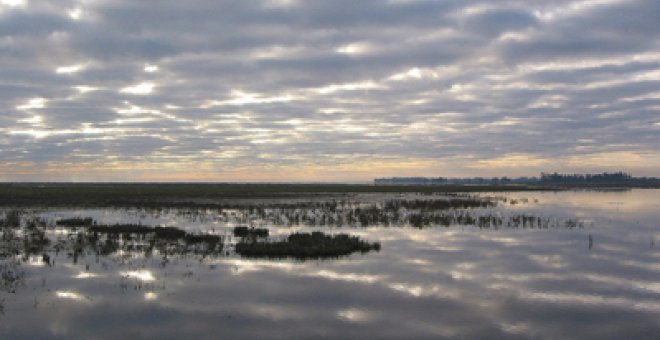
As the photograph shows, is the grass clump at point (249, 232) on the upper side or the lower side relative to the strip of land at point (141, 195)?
lower

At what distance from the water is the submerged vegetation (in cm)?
85

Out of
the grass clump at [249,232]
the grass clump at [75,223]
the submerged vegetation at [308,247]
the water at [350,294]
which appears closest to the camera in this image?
the water at [350,294]

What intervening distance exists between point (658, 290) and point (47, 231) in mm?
29309

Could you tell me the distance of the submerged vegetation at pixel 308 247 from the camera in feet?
71.8

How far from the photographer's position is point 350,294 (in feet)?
49.6

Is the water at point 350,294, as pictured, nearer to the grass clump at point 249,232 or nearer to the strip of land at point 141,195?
the grass clump at point 249,232

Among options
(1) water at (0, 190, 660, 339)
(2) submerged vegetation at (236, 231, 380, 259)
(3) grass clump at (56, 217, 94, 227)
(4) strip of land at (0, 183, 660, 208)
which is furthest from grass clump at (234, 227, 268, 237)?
(4) strip of land at (0, 183, 660, 208)

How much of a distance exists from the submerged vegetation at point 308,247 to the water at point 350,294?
852 mm

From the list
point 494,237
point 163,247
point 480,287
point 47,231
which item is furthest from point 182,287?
point 494,237

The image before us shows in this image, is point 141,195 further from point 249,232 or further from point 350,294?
point 350,294

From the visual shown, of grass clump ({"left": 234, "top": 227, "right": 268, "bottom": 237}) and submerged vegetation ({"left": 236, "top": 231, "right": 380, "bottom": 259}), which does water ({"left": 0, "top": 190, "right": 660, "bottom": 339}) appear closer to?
submerged vegetation ({"left": 236, "top": 231, "right": 380, "bottom": 259})

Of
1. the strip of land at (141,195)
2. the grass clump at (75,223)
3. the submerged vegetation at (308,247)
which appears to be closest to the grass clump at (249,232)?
the submerged vegetation at (308,247)

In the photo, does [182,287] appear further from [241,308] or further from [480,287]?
[480,287]

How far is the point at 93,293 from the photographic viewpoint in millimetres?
14719
